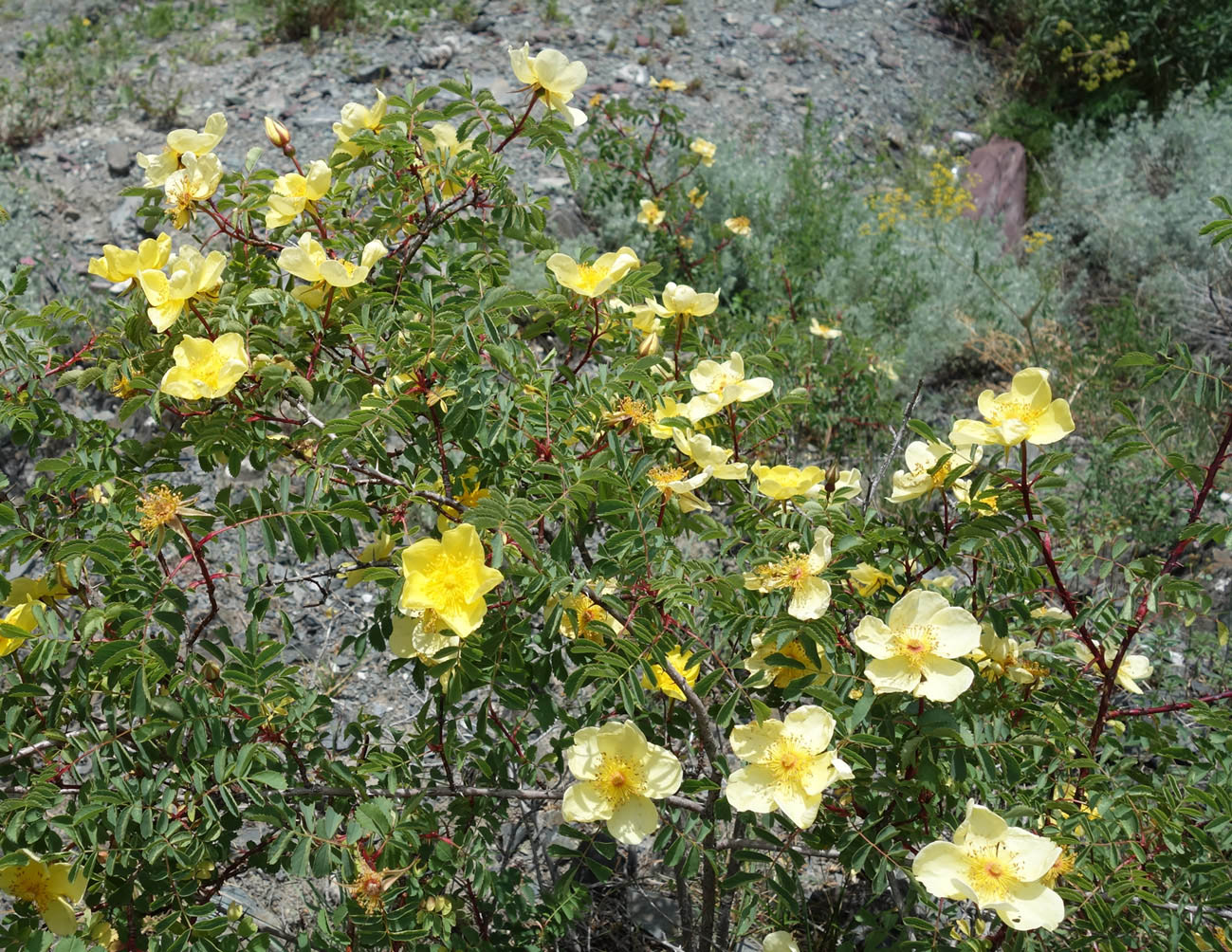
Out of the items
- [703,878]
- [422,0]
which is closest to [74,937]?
[703,878]

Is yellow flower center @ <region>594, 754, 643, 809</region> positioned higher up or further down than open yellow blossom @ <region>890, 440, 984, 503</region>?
→ further down

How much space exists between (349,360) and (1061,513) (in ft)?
3.66

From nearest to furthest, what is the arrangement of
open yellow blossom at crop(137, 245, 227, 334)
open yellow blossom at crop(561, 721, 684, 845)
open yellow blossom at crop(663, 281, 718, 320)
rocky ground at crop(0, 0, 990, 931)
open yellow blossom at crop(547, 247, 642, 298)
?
open yellow blossom at crop(561, 721, 684, 845) < open yellow blossom at crop(137, 245, 227, 334) < open yellow blossom at crop(547, 247, 642, 298) < open yellow blossom at crop(663, 281, 718, 320) < rocky ground at crop(0, 0, 990, 931)

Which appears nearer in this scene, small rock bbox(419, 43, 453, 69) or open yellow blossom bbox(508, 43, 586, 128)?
open yellow blossom bbox(508, 43, 586, 128)

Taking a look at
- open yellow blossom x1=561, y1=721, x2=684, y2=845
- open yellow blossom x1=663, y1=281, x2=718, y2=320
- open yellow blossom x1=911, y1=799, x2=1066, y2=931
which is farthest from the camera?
open yellow blossom x1=663, y1=281, x2=718, y2=320

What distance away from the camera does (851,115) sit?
6203mm

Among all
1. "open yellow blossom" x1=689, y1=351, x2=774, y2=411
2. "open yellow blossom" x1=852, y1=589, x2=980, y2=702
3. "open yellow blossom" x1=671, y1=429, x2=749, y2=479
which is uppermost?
"open yellow blossom" x1=689, y1=351, x2=774, y2=411

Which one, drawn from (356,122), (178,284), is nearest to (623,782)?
(178,284)

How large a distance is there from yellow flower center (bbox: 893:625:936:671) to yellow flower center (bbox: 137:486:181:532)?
97 centimetres

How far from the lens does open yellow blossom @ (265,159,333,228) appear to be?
162 centimetres

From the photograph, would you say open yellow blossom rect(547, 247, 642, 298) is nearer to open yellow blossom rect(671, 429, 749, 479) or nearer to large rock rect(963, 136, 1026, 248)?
open yellow blossom rect(671, 429, 749, 479)

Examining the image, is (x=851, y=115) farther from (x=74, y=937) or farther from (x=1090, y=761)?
(x=74, y=937)

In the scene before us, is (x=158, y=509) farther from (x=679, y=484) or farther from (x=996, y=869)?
(x=996, y=869)

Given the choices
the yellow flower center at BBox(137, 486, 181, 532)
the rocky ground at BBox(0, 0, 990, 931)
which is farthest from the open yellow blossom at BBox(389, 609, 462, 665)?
the rocky ground at BBox(0, 0, 990, 931)
